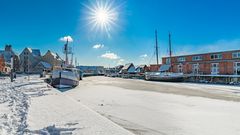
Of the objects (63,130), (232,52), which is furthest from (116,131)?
(232,52)

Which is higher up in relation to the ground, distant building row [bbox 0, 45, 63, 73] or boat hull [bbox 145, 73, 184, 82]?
distant building row [bbox 0, 45, 63, 73]

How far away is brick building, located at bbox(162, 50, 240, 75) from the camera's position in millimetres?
38188

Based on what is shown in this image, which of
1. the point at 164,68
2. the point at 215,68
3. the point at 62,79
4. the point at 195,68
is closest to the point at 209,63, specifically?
the point at 215,68

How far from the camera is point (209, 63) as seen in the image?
42.3 m

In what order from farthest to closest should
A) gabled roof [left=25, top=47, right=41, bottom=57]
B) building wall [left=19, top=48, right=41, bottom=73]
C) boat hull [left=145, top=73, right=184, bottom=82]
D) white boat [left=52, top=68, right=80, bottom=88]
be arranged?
gabled roof [left=25, top=47, right=41, bottom=57] < building wall [left=19, top=48, right=41, bottom=73] < boat hull [left=145, top=73, right=184, bottom=82] < white boat [left=52, top=68, right=80, bottom=88]

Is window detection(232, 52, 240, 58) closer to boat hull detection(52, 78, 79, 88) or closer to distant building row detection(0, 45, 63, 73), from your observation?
boat hull detection(52, 78, 79, 88)

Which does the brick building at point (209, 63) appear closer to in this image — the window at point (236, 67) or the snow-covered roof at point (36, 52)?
the window at point (236, 67)

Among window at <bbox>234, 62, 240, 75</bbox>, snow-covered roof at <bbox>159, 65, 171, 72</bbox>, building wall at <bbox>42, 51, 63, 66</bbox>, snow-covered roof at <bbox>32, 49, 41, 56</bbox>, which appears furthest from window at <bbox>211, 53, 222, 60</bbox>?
snow-covered roof at <bbox>32, 49, 41, 56</bbox>

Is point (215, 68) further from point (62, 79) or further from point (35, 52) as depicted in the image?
point (35, 52)

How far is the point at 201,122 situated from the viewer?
22.6 ft

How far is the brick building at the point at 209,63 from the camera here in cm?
3819

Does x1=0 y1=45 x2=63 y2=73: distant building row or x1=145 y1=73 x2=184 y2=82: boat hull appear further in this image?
x1=0 y1=45 x2=63 y2=73: distant building row

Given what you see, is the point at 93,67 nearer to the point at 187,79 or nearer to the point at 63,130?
the point at 187,79

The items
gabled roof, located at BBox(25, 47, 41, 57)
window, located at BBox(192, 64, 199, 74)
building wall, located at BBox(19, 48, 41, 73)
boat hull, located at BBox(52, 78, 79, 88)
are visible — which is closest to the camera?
boat hull, located at BBox(52, 78, 79, 88)
